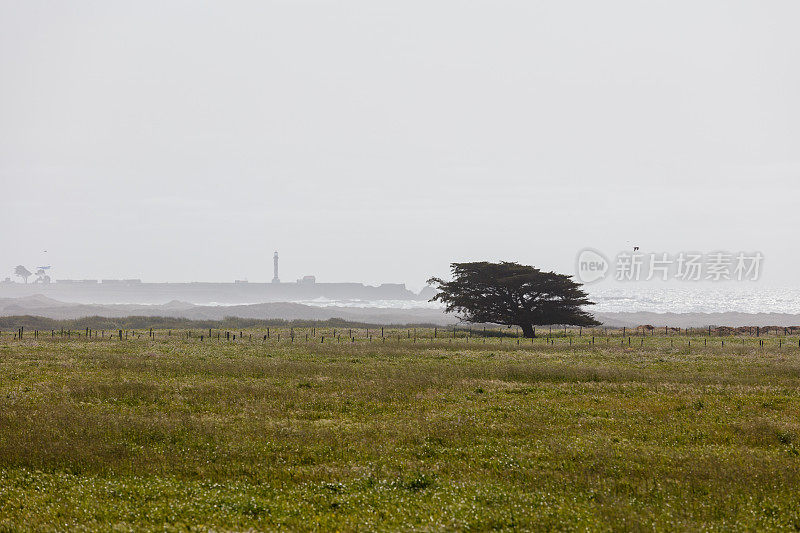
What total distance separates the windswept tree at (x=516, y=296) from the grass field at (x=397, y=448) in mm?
31583

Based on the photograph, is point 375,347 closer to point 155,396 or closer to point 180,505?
point 155,396

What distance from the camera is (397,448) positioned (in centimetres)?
1575

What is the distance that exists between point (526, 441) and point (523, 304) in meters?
49.8

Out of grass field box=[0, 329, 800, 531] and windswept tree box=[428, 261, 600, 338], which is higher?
windswept tree box=[428, 261, 600, 338]

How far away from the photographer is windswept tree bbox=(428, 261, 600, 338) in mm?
63094

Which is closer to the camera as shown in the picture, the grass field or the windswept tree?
the grass field

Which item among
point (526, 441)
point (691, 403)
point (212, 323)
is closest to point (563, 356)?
point (691, 403)

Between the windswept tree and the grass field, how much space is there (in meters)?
31.6

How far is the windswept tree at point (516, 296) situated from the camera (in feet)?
207

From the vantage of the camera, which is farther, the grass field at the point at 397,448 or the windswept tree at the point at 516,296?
the windswept tree at the point at 516,296

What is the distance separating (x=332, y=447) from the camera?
628 inches

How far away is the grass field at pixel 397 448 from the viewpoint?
11133 millimetres

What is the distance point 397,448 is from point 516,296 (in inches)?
2030

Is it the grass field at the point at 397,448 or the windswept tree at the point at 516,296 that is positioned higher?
the windswept tree at the point at 516,296
